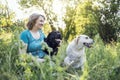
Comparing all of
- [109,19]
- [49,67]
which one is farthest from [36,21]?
[109,19]

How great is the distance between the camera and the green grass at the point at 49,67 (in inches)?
100

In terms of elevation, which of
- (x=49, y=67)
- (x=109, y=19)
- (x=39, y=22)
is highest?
(x=49, y=67)

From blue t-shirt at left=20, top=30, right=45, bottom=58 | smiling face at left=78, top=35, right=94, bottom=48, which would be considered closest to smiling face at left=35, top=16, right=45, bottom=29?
blue t-shirt at left=20, top=30, right=45, bottom=58

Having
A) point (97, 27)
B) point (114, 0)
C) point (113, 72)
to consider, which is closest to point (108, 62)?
point (113, 72)

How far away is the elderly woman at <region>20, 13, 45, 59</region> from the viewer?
542 cm

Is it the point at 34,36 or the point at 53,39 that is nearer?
the point at 53,39

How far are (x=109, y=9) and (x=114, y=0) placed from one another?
112cm

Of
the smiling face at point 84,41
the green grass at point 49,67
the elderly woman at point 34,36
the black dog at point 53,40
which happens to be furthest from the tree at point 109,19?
the green grass at point 49,67

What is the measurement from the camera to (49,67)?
8.86 feet

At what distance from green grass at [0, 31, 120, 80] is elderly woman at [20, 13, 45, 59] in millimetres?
777

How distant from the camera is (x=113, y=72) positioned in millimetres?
3887

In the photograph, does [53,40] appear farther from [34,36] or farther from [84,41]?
[84,41]

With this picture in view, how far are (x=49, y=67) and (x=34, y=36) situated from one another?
9.39 feet

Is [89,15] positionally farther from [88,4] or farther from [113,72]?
[113,72]
